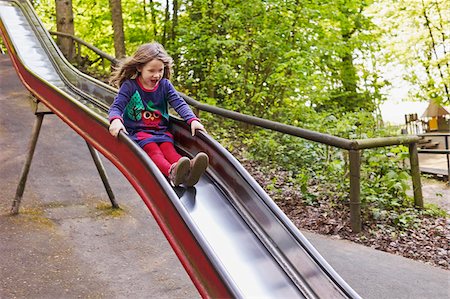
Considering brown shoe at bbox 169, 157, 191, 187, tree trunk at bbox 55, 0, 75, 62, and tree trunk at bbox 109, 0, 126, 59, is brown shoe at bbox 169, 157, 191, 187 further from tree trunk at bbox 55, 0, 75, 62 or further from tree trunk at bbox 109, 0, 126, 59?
tree trunk at bbox 55, 0, 75, 62

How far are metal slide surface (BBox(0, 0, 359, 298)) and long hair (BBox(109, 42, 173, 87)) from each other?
0.43 m

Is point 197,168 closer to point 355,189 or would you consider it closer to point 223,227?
point 223,227

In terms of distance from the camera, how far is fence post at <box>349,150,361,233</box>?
5.34 m

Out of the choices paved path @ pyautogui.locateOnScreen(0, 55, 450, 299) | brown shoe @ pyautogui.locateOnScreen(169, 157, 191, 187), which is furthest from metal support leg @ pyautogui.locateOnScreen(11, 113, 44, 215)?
brown shoe @ pyautogui.locateOnScreen(169, 157, 191, 187)

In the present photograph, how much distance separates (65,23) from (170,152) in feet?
35.1

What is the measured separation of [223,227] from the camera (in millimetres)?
3504

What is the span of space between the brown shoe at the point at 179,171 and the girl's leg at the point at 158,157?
0.36ft

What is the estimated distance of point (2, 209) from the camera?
5.94 metres

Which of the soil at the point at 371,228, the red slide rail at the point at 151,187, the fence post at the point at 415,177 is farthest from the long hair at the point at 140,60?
the fence post at the point at 415,177

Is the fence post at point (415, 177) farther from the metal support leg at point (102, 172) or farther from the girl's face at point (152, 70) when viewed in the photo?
the metal support leg at point (102, 172)

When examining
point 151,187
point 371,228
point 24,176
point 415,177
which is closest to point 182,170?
point 151,187

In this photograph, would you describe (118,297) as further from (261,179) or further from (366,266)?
(261,179)

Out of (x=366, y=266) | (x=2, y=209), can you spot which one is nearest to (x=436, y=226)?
(x=366, y=266)

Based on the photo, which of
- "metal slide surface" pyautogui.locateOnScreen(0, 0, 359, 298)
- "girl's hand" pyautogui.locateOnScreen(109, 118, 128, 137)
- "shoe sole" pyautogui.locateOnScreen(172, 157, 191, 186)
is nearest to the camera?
"metal slide surface" pyautogui.locateOnScreen(0, 0, 359, 298)
